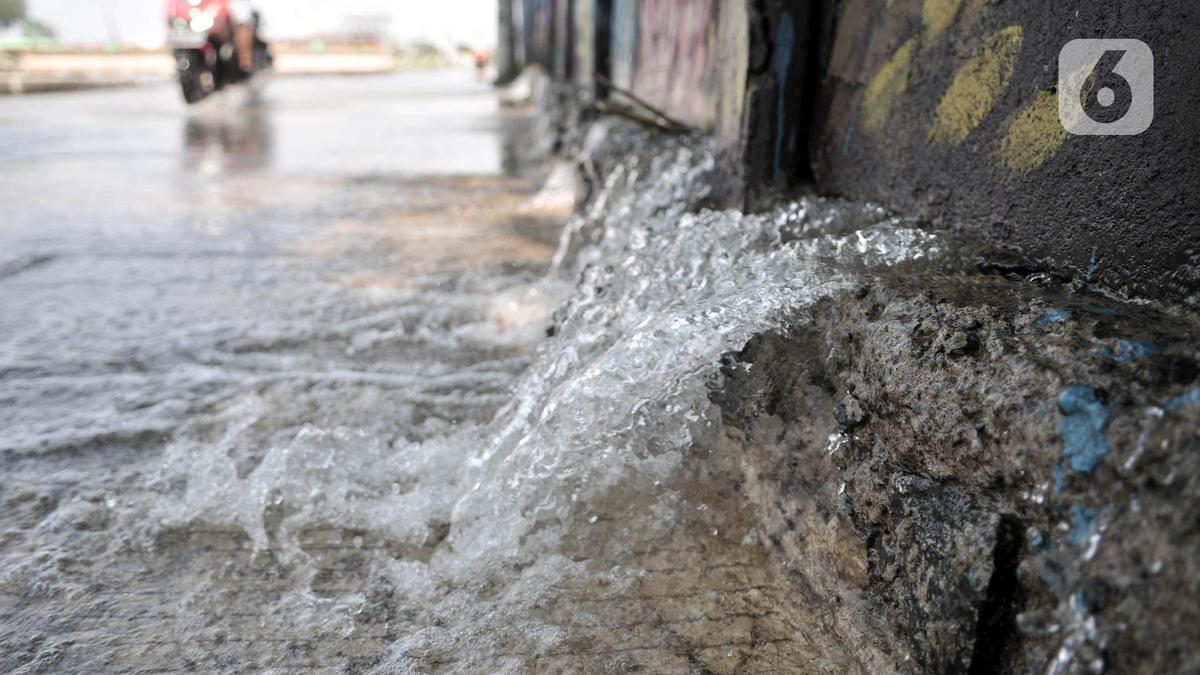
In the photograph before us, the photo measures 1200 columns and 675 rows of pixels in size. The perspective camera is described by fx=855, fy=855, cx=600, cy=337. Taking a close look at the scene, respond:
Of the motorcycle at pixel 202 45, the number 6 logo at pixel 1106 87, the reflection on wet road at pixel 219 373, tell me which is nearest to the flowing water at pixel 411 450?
the reflection on wet road at pixel 219 373

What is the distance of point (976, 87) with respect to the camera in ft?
4.64

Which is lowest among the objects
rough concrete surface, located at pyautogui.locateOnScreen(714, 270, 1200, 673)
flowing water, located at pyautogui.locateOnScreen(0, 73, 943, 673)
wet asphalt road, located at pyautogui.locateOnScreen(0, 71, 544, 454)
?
wet asphalt road, located at pyautogui.locateOnScreen(0, 71, 544, 454)

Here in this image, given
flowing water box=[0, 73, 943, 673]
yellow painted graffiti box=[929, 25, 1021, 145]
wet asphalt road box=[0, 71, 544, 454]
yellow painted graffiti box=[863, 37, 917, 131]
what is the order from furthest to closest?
wet asphalt road box=[0, 71, 544, 454] < yellow painted graffiti box=[863, 37, 917, 131] < yellow painted graffiti box=[929, 25, 1021, 145] < flowing water box=[0, 73, 943, 673]

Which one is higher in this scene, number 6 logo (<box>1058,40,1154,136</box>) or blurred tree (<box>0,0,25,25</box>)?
number 6 logo (<box>1058,40,1154,136</box>)

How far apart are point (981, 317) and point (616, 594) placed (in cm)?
62

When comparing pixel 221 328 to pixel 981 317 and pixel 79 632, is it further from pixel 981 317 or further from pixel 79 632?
pixel 981 317

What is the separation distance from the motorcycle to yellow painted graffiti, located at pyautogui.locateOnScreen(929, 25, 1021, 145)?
31.1ft

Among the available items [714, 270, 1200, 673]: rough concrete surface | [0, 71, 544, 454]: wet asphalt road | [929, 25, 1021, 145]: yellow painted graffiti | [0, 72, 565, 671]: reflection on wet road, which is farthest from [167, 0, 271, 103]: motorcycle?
[714, 270, 1200, 673]: rough concrete surface

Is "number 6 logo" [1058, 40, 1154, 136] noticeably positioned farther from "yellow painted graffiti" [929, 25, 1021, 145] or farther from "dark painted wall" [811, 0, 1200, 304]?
"yellow painted graffiti" [929, 25, 1021, 145]

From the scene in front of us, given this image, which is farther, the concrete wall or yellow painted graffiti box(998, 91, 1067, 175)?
yellow painted graffiti box(998, 91, 1067, 175)

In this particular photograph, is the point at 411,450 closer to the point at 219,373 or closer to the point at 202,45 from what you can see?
the point at 219,373

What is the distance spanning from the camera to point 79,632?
3.89 ft

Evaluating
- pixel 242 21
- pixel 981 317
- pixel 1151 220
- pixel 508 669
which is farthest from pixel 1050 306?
pixel 242 21

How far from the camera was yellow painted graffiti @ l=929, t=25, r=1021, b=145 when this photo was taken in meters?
1.34
